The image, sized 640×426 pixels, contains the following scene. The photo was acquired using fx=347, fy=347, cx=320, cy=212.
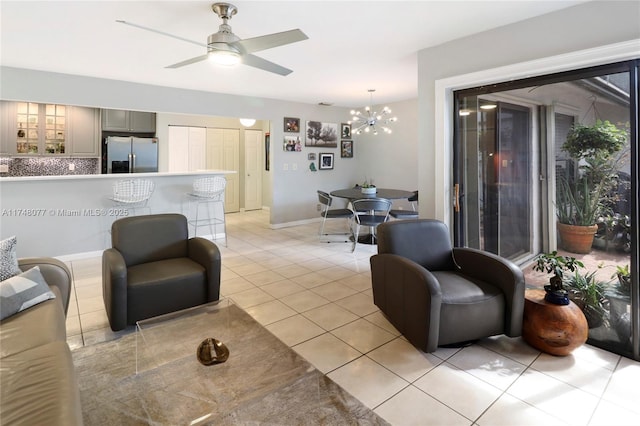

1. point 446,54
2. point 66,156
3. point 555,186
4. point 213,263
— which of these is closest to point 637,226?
point 555,186

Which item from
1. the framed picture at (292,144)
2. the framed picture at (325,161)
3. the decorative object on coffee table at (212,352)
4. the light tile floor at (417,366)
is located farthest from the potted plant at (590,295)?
the framed picture at (325,161)

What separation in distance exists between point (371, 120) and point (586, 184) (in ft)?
12.1

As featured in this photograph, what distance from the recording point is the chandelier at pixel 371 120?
5848 millimetres

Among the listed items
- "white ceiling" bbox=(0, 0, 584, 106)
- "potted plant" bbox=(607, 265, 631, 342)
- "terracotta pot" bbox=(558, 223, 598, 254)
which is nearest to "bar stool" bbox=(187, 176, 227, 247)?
"white ceiling" bbox=(0, 0, 584, 106)

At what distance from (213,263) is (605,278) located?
296 cm

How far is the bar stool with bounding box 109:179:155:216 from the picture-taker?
4512 mm

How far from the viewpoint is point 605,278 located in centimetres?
253

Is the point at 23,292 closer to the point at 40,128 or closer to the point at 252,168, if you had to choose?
the point at 40,128

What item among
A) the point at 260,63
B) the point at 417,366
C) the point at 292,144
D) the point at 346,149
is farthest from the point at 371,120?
the point at 417,366

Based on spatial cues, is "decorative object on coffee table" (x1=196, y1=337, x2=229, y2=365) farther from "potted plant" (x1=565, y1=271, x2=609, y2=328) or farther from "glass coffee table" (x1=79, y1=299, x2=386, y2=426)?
"potted plant" (x1=565, y1=271, x2=609, y2=328)

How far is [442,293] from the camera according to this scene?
228cm

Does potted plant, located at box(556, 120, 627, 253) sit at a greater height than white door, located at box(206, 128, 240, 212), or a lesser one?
lesser

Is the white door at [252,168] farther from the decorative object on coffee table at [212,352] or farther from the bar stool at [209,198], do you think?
the decorative object on coffee table at [212,352]

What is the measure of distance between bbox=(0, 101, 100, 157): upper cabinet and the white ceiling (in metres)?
2.25
